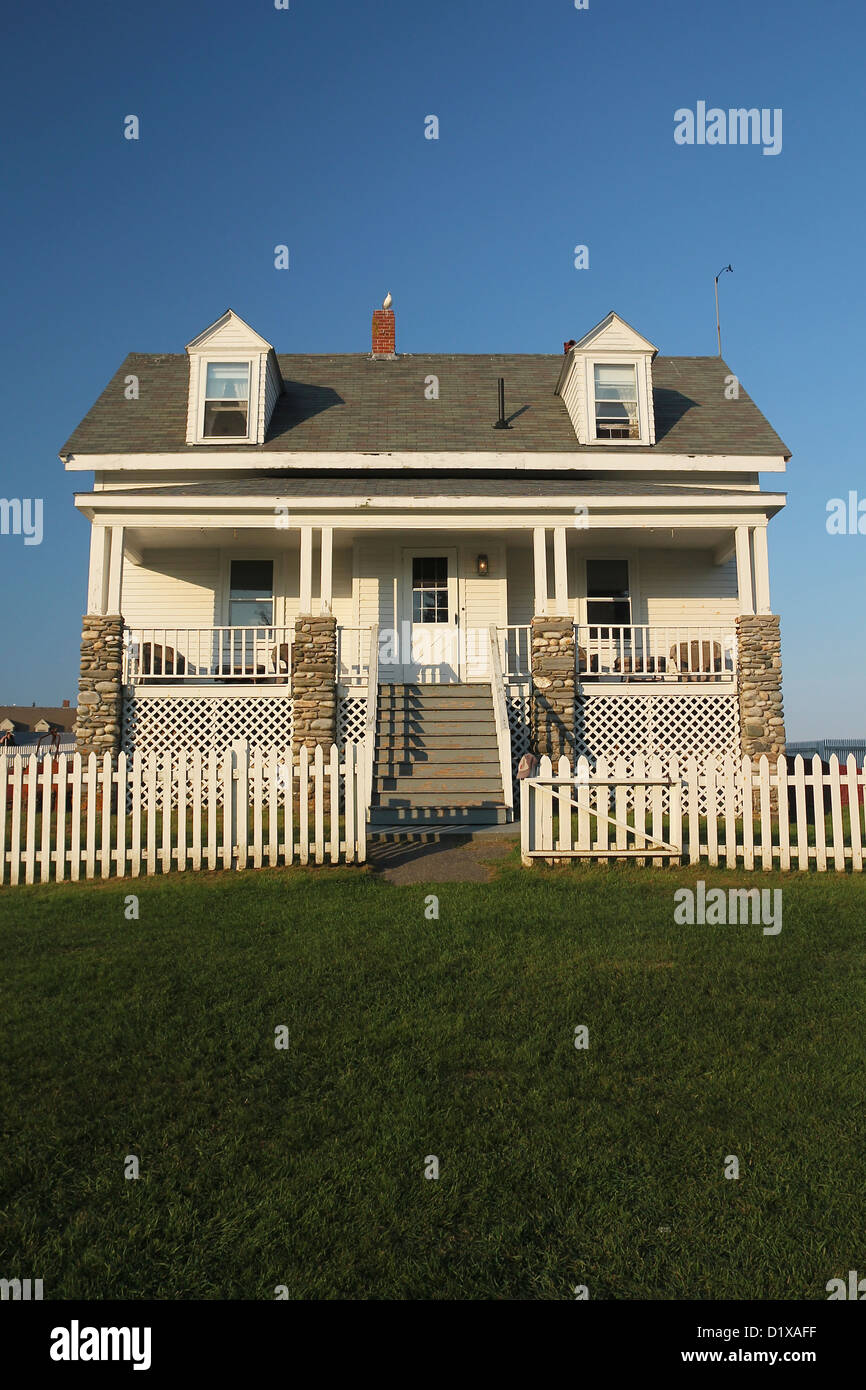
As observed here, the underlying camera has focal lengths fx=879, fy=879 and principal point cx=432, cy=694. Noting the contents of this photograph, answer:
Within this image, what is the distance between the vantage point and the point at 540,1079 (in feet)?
13.5

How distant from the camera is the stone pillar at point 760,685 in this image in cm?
1481

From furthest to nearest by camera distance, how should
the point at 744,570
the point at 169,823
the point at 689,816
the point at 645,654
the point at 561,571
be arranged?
the point at 645,654 < the point at 744,570 < the point at 561,571 < the point at 689,816 < the point at 169,823

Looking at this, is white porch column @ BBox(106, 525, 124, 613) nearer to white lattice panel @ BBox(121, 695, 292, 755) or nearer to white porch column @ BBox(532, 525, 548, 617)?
white lattice panel @ BBox(121, 695, 292, 755)

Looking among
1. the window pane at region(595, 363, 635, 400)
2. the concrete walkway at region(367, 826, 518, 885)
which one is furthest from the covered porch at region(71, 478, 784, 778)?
the window pane at region(595, 363, 635, 400)

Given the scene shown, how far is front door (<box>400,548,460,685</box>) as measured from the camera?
1708cm

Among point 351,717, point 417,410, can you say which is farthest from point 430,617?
point 417,410

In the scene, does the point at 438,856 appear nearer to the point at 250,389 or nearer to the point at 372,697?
the point at 372,697

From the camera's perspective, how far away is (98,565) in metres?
15.3

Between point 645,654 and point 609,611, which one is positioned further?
point 609,611

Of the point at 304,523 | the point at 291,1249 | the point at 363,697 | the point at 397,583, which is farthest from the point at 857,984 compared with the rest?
the point at 397,583

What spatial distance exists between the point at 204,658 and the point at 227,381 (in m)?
5.61

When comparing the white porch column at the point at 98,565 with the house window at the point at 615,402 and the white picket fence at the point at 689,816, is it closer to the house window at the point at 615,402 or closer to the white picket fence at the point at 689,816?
the white picket fence at the point at 689,816

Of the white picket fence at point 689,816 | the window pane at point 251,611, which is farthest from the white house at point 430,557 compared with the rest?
the white picket fence at point 689,816

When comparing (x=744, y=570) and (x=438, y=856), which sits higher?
(x=744, y=570)
